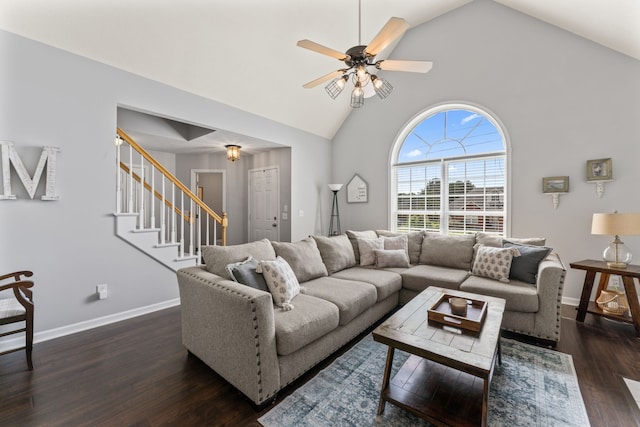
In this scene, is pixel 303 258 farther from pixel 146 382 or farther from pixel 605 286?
pixel 605 286

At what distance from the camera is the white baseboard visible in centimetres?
238

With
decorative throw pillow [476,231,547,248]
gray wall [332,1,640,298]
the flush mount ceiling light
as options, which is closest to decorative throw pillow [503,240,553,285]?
decorative throw pillow [476,231,547,248]

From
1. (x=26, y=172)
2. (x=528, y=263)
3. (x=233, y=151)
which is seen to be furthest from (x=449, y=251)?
(x=26, y=172)

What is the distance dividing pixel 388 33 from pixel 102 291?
363cm

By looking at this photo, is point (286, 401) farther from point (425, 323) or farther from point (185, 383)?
point (425, 323)

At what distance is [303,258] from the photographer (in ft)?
9.31

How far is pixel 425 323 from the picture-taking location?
1.80m

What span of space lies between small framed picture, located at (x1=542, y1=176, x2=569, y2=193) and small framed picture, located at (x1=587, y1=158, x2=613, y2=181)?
0.22 m

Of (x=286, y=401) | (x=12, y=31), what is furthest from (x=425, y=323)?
(x=12, y=31)

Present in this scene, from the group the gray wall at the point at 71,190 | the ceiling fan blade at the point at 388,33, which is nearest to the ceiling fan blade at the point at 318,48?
the ceiling fan blade at the point at 388,33

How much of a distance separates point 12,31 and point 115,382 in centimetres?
301

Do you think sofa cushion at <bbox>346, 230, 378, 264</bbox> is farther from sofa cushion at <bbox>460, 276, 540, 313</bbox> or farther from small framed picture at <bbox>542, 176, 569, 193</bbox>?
small framed picture at <bbox>542, 176, 569, 193</bbox>

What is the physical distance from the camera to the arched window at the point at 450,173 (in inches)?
161

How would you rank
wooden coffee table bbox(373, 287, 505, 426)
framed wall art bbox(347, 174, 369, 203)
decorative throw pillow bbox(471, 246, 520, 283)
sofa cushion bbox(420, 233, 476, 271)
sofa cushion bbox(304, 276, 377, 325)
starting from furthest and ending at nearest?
framed wall art bbox(347, 174, 369, 203) → sofa cushion bbox(420, 233, 476, 271) → decorative throw pillow bbox(471, 246, 520, 283) → sofa cushion bbox(304, 276, 377, 325) → wooden coffee table bbox(373, 287, 505, 426)
